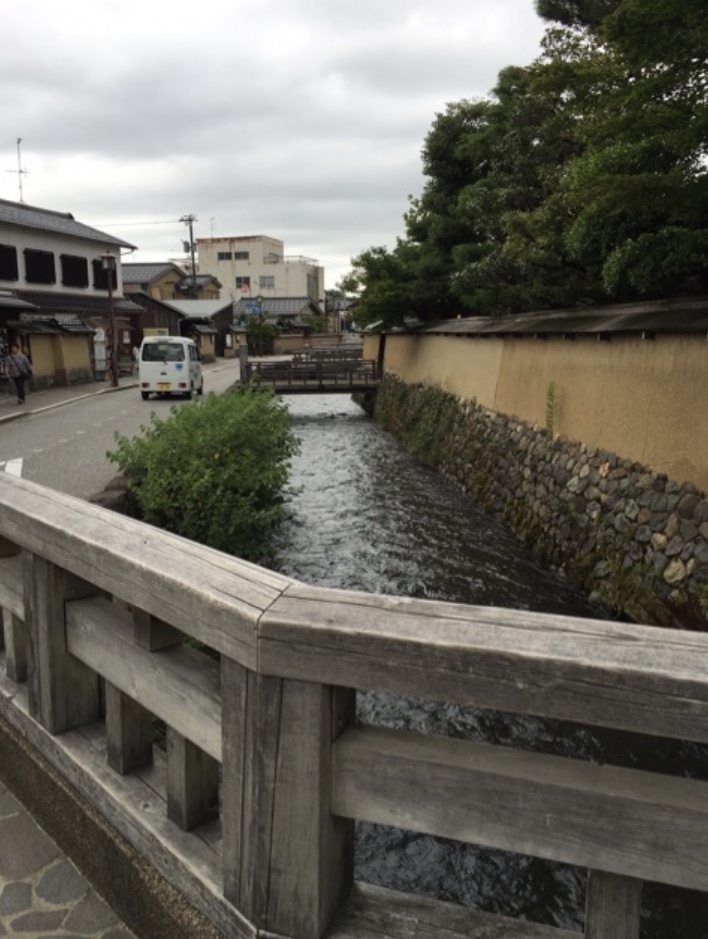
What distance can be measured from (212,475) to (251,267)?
7807 cm

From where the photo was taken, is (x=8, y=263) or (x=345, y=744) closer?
(x=345, y=744)

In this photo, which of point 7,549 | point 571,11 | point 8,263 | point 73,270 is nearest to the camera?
point 7,549

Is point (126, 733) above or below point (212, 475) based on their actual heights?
above

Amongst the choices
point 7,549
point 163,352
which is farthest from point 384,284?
point 7,549

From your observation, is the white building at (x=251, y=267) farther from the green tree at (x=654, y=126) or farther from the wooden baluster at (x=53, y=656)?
the wooden baluster at (x=53, y=656)

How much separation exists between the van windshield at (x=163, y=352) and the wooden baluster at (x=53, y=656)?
2181 cm

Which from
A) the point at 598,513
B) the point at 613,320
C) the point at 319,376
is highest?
the point at 613,320

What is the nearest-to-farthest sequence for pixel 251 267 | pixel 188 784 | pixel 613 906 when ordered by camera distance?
pixel 613 906 < pixel 188 784 < pixel 251 267

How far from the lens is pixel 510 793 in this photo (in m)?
1.47

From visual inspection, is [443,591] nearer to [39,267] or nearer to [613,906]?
[613,906]

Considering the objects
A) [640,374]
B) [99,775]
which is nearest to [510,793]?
[99,775]

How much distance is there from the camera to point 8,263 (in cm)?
2612

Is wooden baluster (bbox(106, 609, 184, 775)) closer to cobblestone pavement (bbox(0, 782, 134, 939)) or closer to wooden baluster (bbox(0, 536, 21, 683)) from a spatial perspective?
cobblestone pavement (bbox(0, 782, 134, 939))

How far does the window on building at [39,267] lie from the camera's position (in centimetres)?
2723
